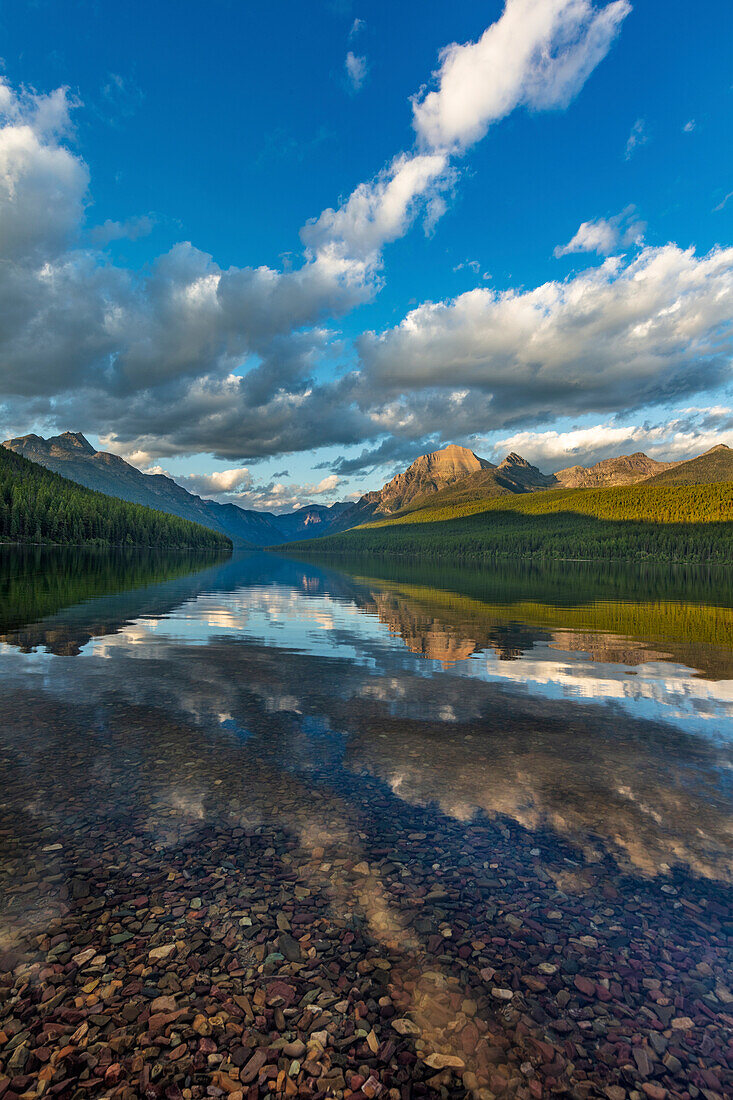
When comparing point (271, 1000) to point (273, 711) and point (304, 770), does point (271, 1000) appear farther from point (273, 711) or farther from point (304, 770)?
point (273, 711)

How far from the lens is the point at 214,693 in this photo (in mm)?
20922

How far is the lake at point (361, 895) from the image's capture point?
584cm

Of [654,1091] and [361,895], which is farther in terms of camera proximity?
[361,895]

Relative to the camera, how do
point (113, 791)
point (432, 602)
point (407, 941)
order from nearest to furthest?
point (407, 941) < point (113, 791) < point (432, 602)

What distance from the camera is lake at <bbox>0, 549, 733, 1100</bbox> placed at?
5.84 meters

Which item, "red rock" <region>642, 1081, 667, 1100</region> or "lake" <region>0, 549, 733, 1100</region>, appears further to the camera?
"lake" <region>0, 549, 733, 1100</region>

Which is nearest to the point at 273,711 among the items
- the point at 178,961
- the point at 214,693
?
the point at 214,693

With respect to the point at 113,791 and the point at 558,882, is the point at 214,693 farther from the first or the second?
the point at 558,882

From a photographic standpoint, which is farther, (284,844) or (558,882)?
(284,844)

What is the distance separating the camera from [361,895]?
8.59 meters

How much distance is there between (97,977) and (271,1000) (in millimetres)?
2339

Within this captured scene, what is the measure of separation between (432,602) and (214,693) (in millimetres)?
44689

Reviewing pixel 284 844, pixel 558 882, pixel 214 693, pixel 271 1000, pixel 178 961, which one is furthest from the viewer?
pixel 214 693

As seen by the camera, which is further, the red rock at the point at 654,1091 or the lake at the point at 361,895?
the lake at the point at 361,895
